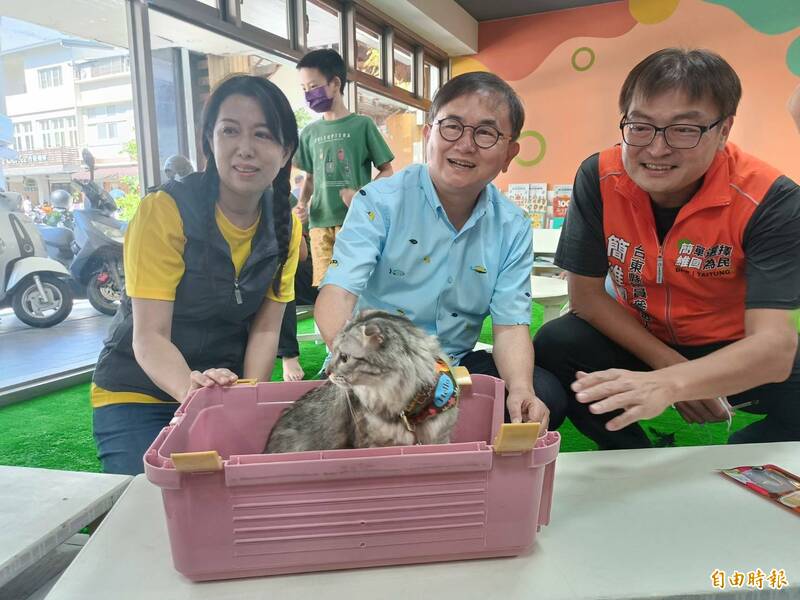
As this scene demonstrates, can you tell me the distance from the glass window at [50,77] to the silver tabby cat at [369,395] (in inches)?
102

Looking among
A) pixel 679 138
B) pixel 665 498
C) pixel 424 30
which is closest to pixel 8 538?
pixel 665 498

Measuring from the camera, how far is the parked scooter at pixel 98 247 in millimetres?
2967

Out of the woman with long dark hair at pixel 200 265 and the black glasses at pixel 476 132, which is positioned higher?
the black glasses at pixel 476 132

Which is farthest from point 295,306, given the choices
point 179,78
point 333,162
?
point 179,78

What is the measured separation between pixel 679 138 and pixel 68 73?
9.75ft

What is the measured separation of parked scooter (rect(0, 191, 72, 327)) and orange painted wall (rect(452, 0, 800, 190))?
5429 millimetres

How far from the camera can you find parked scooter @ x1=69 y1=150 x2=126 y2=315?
2.97m

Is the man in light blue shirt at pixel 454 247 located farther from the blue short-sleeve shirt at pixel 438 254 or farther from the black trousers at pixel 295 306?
the black trousers at pixel 295 306


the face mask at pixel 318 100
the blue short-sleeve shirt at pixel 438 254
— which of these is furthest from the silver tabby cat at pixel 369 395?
the face mask at pixel 318 100

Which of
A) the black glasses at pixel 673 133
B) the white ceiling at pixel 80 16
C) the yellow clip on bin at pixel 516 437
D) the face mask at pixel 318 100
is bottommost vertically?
the yellow clip on bin at pixel 516 437

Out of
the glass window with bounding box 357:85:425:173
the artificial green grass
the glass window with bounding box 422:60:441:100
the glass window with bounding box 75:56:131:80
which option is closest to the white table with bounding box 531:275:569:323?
Answer: the artificial green grass

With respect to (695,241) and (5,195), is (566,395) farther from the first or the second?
(5,195)

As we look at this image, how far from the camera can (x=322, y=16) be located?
462 centimetres

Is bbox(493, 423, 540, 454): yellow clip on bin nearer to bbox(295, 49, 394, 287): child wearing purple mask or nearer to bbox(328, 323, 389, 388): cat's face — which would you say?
bbox(328, 323, 389, 388): cat's face
